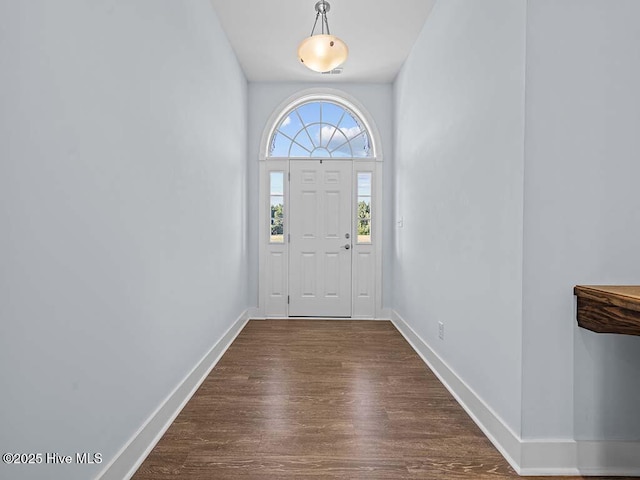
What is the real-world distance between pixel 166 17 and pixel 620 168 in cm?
240

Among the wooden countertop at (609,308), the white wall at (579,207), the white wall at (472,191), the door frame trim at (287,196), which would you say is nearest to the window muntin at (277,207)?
the door frame trim at (287,196)

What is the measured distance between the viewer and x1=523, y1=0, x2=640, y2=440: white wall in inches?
64.7

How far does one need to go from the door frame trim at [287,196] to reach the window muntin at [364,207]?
6cm

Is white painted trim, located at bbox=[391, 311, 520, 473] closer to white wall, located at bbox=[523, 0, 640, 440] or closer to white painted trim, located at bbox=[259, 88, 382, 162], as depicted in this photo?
white wall, located at bbox=[523, 0, 640, 440]

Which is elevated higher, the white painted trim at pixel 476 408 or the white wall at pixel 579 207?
the white wall at pixel 579 207

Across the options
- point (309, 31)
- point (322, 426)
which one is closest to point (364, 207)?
point (309, 31)

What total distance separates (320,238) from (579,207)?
327 centimetres

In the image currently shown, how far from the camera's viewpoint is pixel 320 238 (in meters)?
4.73

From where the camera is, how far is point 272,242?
471 centimetres

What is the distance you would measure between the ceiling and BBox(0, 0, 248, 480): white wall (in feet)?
2.62

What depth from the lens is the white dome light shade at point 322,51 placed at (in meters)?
2.73

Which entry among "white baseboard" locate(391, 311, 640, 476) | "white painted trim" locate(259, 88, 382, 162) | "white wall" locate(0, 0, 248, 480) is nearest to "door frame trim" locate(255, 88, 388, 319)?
"white painted trim" locate(259, 88, 382, 162)

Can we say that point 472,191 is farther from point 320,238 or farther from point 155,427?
point 320,238

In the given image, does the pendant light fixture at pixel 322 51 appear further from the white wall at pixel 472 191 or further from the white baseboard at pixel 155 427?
the white baseboard at pixel 155 427
